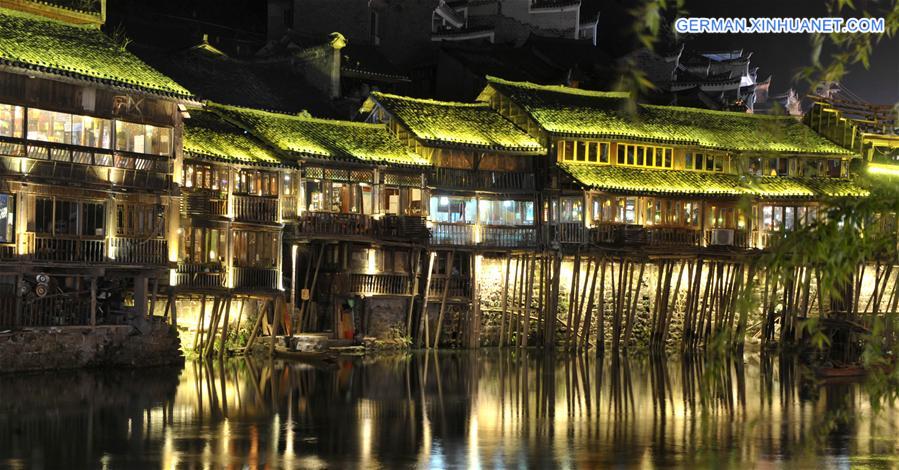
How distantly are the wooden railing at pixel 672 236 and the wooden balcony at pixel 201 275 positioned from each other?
20038mm

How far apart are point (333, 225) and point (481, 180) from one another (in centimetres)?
857

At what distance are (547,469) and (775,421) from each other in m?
11.5

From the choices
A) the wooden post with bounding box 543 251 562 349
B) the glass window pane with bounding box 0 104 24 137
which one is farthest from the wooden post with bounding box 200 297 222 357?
the wooden post with bounding box 543 251 562 349

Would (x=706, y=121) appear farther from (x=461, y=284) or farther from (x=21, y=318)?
(x=21, y=318)

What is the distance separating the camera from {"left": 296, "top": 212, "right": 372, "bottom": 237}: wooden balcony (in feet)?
171

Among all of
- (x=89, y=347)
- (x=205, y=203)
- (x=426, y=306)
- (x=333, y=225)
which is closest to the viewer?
(x=89, y=347)

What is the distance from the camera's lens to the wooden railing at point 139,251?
43125mm

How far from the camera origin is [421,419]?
113 ft

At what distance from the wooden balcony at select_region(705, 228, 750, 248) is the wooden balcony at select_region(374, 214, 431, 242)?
13659 mm

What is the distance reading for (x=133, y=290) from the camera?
150 ft

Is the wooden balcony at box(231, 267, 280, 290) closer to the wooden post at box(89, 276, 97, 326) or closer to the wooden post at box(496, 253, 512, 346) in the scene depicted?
the wooden post at box(89, 276, 97, 326)

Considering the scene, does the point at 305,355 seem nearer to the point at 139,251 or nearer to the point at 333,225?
the point at 333,225

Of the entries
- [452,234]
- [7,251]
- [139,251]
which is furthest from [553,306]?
[7,251]

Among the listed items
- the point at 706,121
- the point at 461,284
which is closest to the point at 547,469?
the point at 461,284
